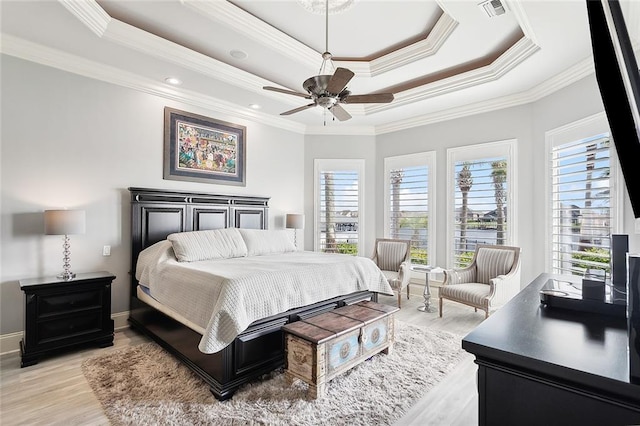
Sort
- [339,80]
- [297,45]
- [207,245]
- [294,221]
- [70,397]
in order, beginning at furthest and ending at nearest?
[294,221]
[207,245]
[297,45]
[339,80]
[70,397]

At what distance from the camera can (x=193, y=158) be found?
4473 millimetres

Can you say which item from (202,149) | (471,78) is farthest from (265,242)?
(471,78)

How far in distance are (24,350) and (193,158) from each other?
273 cm

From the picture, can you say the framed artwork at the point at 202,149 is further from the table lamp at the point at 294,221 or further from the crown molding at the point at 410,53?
the crown molding at the point at 410,53

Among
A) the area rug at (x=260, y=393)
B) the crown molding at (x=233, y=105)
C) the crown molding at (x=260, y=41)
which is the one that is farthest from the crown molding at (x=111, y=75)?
the area rug at (x=260, y=393)

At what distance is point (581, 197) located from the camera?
3.54m

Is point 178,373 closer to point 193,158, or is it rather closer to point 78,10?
point 193,158

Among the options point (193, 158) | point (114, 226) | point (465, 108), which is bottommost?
point (114, 226)

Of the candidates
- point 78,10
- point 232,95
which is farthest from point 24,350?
point 232,95

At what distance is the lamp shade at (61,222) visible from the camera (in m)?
3.04

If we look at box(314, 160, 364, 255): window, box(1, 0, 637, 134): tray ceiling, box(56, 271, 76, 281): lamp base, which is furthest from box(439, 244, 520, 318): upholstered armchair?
box(56, 271, 76, 281): lamp base

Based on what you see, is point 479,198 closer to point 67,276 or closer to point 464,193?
point 464,193

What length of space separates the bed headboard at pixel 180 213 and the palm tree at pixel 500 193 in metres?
3.64

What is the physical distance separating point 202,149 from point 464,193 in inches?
160
